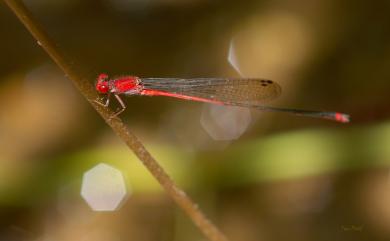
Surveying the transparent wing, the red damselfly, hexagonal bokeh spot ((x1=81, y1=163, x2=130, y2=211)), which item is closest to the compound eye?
the red damselfly

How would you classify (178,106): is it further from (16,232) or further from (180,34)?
(16,232)

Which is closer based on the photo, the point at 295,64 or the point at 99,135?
the point at 99,135

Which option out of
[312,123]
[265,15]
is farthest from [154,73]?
[312,123]

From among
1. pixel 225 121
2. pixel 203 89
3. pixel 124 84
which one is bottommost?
pixel 225 121

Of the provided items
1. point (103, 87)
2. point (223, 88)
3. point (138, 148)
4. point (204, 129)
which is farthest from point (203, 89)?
point (138, 148)

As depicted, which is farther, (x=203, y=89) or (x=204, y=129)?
(x=204, y=129)

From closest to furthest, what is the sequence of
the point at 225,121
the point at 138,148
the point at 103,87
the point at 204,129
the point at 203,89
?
the point at 138,148
the point at 103,87
the point at 203,89
the point at 204,129
the point at 225,121

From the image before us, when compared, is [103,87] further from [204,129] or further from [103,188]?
[204,129]
